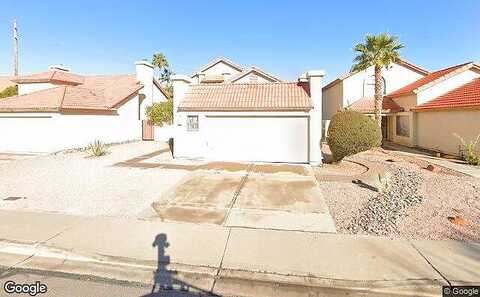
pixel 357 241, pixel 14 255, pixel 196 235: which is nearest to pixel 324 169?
pixel 357 241

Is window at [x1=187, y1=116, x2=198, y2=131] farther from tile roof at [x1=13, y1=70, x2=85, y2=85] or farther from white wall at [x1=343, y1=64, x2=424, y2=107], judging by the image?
tile roof at [x1=13, y1=70, x2=85, y2=85]

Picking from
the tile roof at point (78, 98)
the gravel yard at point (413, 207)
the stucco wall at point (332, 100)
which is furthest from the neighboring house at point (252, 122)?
the stucco wall at point (332, 100)

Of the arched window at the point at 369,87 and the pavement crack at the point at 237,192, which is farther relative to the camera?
the arched window at the point at 369,87

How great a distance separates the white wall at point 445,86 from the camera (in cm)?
1836

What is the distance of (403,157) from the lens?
14945mm

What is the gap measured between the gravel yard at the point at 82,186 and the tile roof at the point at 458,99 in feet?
46.7

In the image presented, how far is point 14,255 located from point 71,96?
50.2ft

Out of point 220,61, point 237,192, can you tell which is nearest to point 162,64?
point 220,61

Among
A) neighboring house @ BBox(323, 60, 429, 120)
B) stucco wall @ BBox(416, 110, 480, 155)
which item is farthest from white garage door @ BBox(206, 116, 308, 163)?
neighboring house @ BBox(323, 60, 429, 120)

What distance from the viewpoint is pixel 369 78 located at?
2298cm

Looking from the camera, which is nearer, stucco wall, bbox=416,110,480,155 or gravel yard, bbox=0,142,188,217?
gravel yard, bbox=0,142,188,217

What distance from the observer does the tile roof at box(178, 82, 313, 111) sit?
524 inches

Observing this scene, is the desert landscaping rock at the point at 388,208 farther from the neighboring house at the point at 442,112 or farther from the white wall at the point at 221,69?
the white wall at the point at 221,69

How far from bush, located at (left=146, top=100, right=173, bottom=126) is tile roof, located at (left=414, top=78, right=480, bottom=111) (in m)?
17.7
